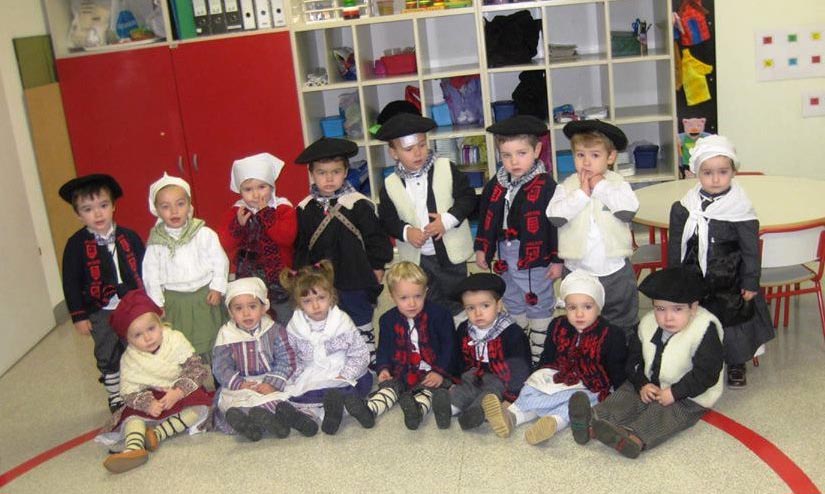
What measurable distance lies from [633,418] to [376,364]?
116cm

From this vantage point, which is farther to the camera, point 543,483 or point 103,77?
point 103,77

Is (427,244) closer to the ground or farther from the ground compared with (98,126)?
closer to the ground

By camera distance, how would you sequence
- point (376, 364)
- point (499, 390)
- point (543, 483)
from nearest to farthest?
point (543, 483) < point (499, 390) < point (376, 364)

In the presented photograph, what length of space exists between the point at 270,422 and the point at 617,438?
1.38m

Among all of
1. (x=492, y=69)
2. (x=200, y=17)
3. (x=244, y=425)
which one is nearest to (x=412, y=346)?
(x=244, y=425)

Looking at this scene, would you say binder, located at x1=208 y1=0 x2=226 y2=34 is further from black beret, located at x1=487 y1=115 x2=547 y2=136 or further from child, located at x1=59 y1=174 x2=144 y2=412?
black beret, located at x1=487 y1=115 x2=547 y2=136

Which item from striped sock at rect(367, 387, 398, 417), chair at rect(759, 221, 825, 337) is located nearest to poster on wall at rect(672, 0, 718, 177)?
chair at rect(759, 221, 825, 337)

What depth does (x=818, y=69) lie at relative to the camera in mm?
5859

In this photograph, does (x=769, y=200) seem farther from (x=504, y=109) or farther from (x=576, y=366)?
(x=504, y=109)

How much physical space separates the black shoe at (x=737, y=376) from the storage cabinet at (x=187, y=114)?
10.1ft

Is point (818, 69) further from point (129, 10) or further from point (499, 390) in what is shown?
point (129, 10)

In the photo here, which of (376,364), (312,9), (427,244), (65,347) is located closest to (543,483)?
(376,364)

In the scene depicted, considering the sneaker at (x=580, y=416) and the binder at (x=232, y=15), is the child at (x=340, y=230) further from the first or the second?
the binder at (x=232, y=15)

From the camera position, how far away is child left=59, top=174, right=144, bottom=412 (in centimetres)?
409
